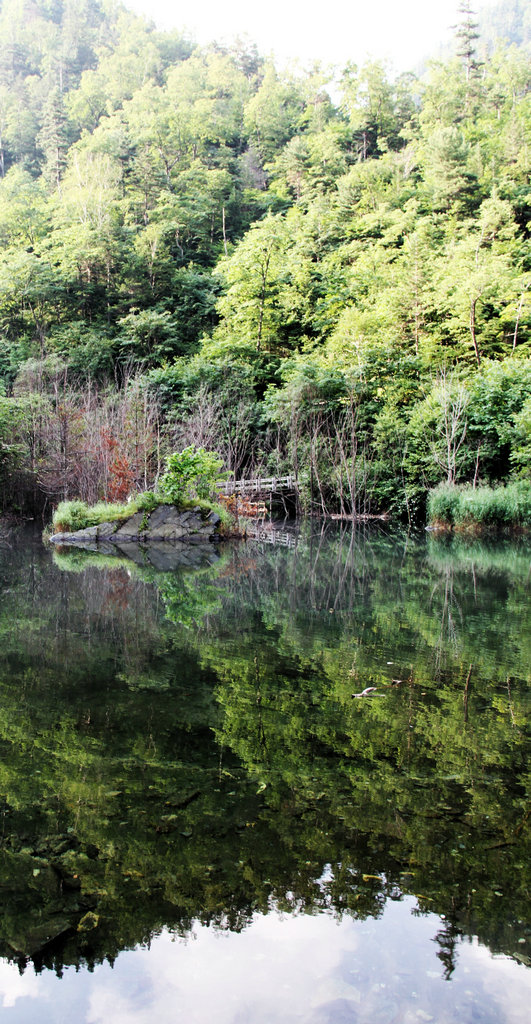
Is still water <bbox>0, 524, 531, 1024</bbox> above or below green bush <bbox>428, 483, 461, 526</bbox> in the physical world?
above

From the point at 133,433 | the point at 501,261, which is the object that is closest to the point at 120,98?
the point at 501,261

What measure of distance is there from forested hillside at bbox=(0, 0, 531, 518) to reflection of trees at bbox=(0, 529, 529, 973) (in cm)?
1422

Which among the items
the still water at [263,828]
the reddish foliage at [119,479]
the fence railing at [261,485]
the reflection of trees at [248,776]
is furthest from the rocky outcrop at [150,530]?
the still water at [263,828]

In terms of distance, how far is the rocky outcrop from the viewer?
16547 mm

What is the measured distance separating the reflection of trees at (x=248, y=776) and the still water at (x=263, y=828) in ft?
0.04

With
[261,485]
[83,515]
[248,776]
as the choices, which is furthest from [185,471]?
[248,776]

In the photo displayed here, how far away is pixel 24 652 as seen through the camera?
5.51 metres

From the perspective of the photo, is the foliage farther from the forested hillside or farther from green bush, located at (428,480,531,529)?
green bush, located at (428,480,531,529)

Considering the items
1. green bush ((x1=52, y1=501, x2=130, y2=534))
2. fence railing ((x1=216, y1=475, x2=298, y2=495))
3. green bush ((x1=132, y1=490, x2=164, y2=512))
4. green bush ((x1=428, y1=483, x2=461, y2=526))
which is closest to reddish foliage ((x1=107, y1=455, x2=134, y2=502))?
green bush ((x1=52, y1=501, x2=130, y2=534))

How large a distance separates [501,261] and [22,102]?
201ft

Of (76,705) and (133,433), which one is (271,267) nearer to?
(133,433)

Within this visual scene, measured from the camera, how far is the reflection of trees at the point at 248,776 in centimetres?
230

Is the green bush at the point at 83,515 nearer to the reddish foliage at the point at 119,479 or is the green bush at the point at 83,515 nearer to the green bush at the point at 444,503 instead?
the reddish foliage at the point at 119,479

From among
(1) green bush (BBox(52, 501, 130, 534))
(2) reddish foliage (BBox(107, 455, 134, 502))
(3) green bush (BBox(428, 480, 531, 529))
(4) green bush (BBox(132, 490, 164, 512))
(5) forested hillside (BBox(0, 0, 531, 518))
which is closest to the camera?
(4) green bush (BBox(132, 490, 164, 512))
